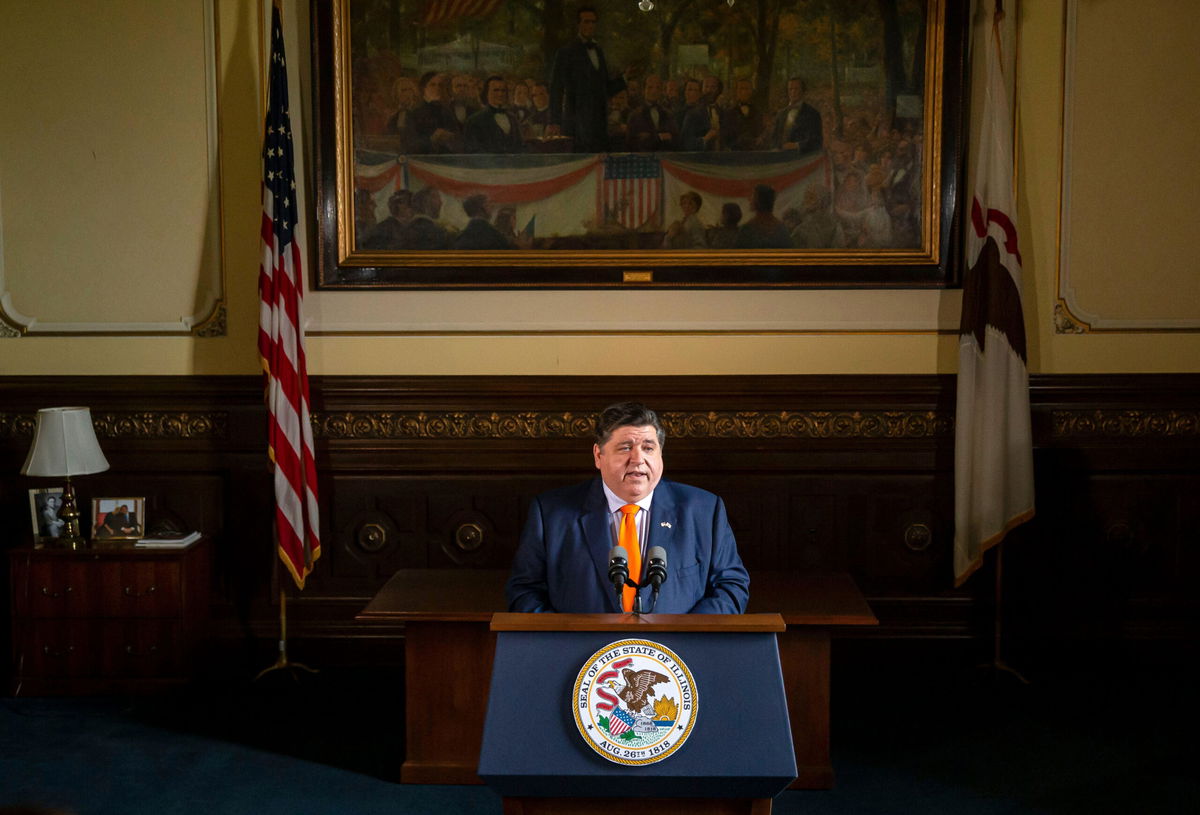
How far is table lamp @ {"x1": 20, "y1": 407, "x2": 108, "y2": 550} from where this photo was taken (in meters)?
4.69

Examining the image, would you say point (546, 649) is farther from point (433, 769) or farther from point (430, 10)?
point (430, 10)

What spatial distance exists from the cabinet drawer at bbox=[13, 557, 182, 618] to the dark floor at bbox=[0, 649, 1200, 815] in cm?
44

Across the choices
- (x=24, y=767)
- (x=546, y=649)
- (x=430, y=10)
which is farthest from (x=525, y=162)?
(x=24, y=767)

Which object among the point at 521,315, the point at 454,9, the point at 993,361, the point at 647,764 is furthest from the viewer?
the point at 521,315

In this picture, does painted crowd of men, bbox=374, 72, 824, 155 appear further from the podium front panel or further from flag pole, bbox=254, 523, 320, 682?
the podium front panel

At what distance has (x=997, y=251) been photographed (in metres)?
4.89

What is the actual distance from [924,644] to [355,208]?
384cm

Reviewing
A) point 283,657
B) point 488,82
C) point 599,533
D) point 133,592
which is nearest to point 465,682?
point 599,533

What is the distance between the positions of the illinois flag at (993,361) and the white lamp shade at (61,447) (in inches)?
172

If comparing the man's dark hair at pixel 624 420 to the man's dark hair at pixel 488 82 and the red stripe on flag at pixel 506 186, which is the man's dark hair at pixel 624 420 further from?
the man's dark hair at pixel 488 82

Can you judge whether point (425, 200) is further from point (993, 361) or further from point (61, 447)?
point (993, 361)

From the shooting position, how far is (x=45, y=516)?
496 cm

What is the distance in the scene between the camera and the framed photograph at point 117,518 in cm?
504

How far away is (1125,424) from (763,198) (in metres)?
2.29
